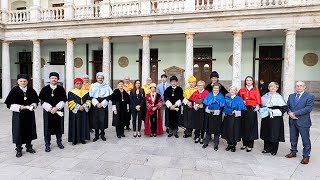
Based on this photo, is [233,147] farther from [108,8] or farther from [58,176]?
[108,8]

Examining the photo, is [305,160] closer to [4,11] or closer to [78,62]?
[78,62]

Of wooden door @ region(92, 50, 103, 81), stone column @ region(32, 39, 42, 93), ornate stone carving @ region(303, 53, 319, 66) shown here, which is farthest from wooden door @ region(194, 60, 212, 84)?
stone column @ region(32, 39, 42, 93)

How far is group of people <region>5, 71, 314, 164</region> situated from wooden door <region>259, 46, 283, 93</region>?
10.3 m

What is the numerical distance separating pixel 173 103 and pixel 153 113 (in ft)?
2.37

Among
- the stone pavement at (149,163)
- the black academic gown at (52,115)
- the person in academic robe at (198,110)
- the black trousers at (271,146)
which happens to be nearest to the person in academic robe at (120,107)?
the stone pavement at (149,163)

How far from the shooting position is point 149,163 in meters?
4.93

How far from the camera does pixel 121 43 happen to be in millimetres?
17625

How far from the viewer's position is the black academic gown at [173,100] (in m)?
7.27

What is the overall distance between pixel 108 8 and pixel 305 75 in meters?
13.3

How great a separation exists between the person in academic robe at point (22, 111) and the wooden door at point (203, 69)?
12379 millimetres

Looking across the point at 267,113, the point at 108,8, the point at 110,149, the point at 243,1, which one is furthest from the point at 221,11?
the point at 110,149

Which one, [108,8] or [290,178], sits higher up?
[108,8]

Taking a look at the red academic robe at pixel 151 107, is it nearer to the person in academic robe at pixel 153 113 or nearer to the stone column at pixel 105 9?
the person in academic robe at pixel 153 113

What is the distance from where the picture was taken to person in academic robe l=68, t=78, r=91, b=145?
20.6 feet
